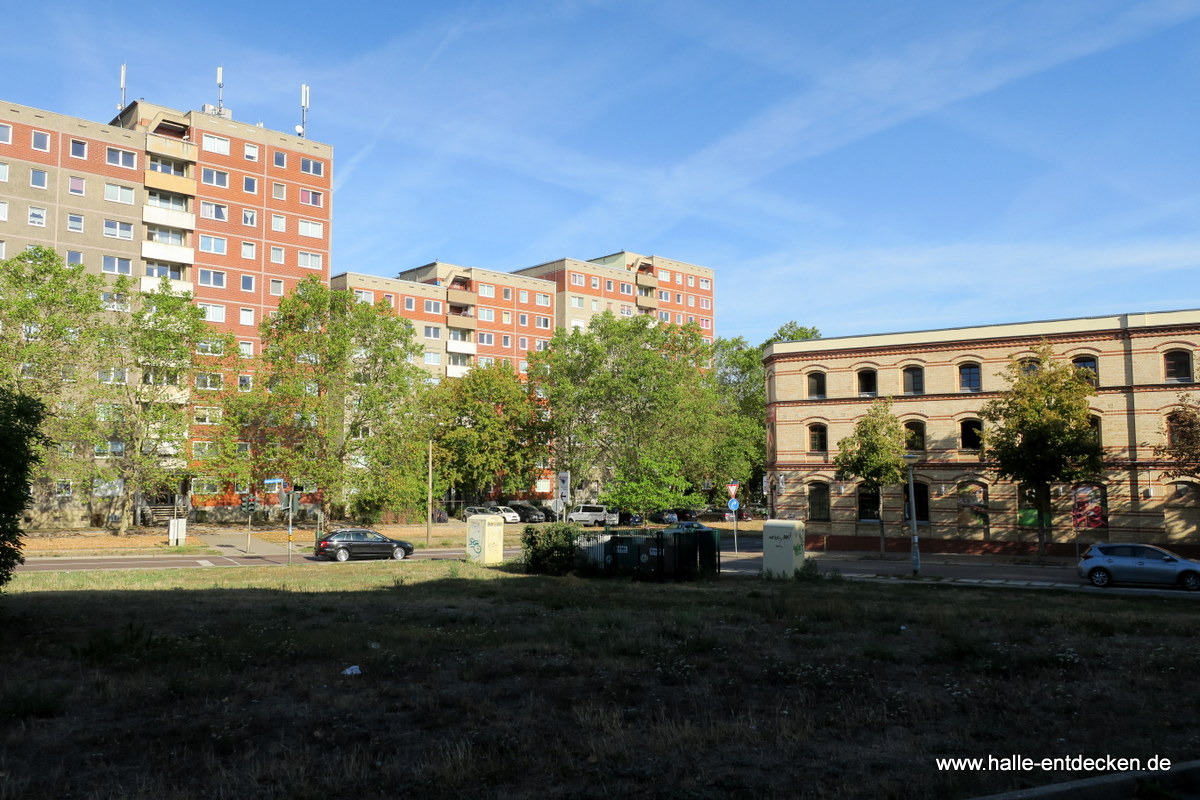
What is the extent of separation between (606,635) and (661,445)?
46.8 metres

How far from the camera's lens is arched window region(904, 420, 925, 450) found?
133 ft

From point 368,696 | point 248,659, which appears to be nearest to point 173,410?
point 248,659

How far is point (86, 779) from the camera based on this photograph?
7.32m

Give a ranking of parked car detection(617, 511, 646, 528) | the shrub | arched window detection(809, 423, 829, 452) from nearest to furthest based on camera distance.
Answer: the shrub < arched window detection(809, 423, 829, 452) < parked car detection(617, 511, 646, 528)

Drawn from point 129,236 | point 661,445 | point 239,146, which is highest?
point 239,146

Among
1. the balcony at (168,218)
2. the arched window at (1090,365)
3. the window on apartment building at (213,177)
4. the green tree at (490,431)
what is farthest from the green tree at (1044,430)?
the window on apartment building at (213,177)

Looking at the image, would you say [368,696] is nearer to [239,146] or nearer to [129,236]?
[129,236]

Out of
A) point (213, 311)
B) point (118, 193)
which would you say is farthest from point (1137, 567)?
point (118, 193)

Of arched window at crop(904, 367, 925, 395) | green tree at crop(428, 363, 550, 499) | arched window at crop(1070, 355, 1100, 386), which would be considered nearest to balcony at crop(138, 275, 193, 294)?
green tree at crop(428, 363, 550, 499)

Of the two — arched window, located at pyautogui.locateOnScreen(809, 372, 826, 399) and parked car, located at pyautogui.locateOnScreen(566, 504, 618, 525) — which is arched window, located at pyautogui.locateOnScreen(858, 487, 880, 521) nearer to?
arched window, located at pyautogui.locateOnScreen(809, 372, 826, 399)

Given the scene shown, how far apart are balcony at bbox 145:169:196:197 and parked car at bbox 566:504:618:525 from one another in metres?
36.3

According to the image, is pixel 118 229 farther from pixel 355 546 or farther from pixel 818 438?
pixel 818 438

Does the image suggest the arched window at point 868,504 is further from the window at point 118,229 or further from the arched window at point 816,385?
the window at point 118,229

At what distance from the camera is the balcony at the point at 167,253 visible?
56.3 m
